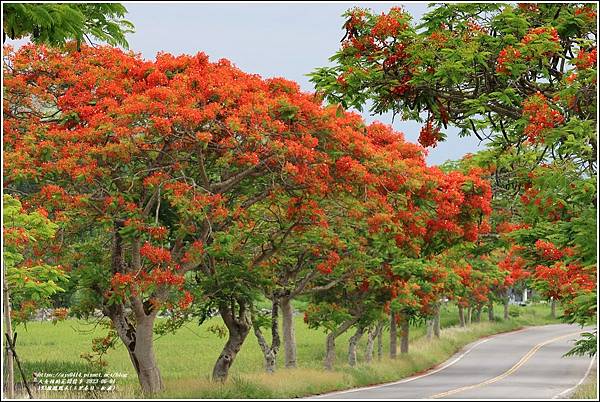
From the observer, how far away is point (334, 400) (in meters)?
24.0

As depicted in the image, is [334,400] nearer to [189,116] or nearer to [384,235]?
[384,235]

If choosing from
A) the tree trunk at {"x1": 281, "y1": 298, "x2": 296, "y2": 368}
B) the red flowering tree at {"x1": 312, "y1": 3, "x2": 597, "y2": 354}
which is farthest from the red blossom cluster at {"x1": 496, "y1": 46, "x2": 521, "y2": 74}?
the tree trunk at {"x1": 281, "y1": 298, "x2": 296, "y2": 368}

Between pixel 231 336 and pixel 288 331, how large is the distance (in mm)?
5055

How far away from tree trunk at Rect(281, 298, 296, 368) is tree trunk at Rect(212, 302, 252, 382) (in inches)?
169

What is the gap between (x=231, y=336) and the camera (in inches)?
971

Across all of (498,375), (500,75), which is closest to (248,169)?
(500,75)

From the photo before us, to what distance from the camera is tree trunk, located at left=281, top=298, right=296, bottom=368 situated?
95.1 feet

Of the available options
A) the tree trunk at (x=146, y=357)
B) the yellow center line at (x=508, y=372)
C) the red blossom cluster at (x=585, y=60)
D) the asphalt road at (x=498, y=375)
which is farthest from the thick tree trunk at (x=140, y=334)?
the red blossom cluster at (x=585, y=60)

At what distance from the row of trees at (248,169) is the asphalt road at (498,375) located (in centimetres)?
412

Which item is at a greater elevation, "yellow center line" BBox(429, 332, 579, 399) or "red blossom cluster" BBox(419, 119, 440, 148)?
"red blossom cluster" BBox(419, 119, 440, 148)

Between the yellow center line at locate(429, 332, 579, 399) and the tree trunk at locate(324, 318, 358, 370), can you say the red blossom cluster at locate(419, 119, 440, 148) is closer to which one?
the yellow center line at locate(429, 332, 579, 399)

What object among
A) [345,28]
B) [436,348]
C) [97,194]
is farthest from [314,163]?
[436,348]

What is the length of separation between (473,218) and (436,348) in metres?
23.7

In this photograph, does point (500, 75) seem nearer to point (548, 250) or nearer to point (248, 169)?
point (548, 250)
